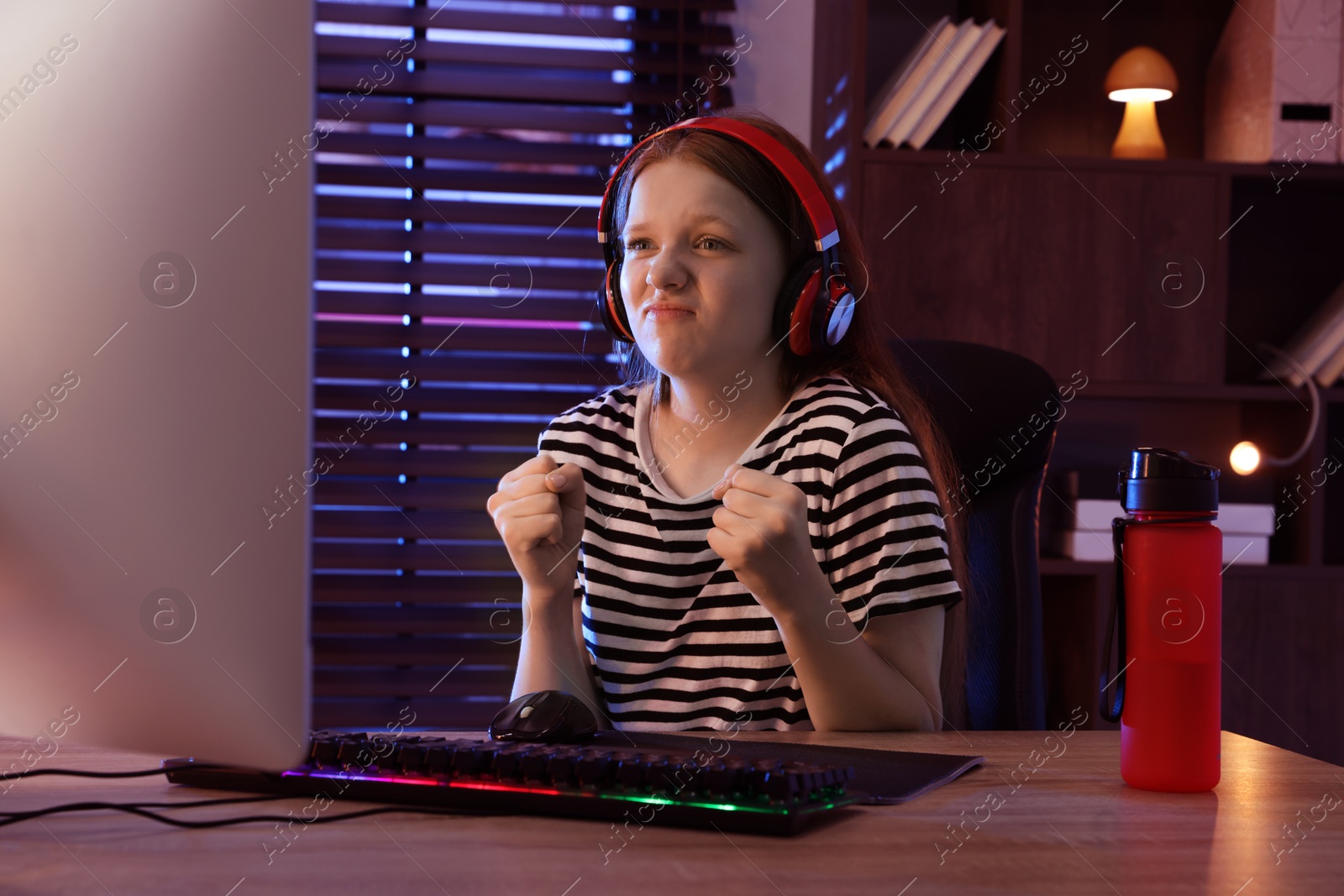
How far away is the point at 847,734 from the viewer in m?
0.87

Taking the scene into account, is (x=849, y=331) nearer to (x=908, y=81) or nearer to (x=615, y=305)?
(x=615, y=305)

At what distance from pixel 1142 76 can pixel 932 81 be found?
0.39 metres

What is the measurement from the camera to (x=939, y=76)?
6.49 feet

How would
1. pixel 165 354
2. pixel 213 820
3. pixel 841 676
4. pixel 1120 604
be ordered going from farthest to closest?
pixel 841 676, pixel 1120 604, pixel 213 820, pixel 165 354

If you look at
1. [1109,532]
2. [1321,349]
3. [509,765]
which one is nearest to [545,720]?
[509,765]

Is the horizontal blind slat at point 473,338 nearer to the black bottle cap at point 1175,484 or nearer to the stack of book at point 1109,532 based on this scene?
the stack of book at point 1109,532

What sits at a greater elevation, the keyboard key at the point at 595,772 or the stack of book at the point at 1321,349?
the stack of book at the point at 1321,349

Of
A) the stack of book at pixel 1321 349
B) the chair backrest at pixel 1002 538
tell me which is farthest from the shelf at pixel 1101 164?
the chair backrest at pixel 1002 538

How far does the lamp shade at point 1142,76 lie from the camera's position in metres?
2.02

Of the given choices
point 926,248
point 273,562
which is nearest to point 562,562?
point 273,562

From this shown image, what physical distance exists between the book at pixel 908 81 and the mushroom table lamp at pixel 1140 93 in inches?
12.8

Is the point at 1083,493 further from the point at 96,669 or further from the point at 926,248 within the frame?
the point at 96,669

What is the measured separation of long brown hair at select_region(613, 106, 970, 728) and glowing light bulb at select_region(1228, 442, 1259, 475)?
1133 millimetres

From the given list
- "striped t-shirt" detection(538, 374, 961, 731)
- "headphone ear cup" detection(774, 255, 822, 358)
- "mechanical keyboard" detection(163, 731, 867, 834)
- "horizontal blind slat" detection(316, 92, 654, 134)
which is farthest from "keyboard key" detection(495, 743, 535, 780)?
"horizontal blind slat" detection(316, 92, 654, 134)
